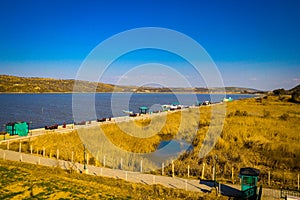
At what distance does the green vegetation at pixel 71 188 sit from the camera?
11.7 m

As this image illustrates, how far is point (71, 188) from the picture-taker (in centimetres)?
1237

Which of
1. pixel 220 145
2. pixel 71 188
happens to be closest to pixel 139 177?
pixel 71 188

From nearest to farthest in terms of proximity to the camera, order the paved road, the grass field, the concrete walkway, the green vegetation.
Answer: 1. the green vegetation
2. the paved road
3. the concrete walkway
4. the grass field

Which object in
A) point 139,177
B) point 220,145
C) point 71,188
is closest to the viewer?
point 71,188

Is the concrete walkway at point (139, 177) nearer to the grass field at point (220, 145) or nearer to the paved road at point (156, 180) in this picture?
the paved road at point (156, 180)

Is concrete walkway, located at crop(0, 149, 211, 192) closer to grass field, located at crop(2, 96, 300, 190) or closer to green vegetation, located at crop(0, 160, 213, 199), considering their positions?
green vegetation, located at crop(0, 160, 213, 199)

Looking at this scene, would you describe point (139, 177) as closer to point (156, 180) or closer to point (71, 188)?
point (156, 180)

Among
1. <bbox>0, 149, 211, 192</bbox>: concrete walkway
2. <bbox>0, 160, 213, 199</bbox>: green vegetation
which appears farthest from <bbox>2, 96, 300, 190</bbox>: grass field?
<bbox>0, 160, 213, 199</bbox>: green vegetation

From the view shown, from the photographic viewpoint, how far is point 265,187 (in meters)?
15.1

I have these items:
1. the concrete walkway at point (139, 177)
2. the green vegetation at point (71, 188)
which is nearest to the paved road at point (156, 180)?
the concrete walkway at point (139, 177)

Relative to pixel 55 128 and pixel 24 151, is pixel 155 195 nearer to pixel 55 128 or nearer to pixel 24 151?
pixel 24 151

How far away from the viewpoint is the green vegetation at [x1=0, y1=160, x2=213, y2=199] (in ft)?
38.3

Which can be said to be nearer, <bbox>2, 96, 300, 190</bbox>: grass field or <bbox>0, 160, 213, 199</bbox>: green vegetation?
<bbox>0, 160, 213, 199</bbox>: green vegetation

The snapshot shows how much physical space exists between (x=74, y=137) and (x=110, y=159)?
7684mm
